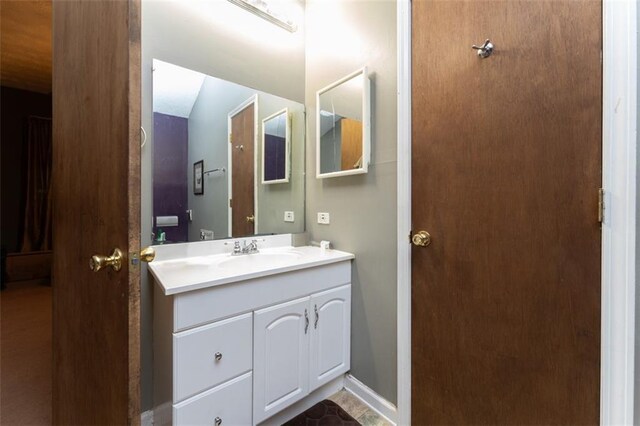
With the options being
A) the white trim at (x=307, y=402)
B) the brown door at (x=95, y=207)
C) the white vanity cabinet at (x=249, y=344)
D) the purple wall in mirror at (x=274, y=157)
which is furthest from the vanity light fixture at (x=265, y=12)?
the white trim at (x=307, y=402)

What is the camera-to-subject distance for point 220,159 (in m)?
1.79

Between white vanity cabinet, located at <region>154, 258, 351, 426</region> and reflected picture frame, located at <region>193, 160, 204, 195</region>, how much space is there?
1.95 ft

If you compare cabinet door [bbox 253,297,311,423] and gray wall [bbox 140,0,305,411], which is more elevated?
gray wall [bbox 140,0,305,411]

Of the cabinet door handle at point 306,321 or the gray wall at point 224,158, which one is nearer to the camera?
the cabinet door handle at point 306,321

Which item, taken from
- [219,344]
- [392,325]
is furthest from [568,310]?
[219,344]

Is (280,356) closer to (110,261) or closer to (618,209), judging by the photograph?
(110,261)

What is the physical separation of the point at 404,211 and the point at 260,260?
85 centimetres

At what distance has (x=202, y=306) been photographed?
1.13 m

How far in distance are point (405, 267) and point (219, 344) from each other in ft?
3.07

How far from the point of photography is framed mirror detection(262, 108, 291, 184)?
1.98 metres

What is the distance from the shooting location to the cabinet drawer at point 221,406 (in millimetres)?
1094

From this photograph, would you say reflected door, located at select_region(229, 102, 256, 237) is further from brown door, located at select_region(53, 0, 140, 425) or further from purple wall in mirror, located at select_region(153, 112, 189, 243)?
brown door, located at select_region(53, 0, 140, 425)

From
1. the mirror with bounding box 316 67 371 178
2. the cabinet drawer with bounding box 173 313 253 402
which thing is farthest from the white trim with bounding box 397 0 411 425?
the cabinet drawer with bounding box 173 313 253 402

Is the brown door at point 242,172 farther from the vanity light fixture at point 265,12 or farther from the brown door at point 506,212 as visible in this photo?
the brown door at point 506,212
